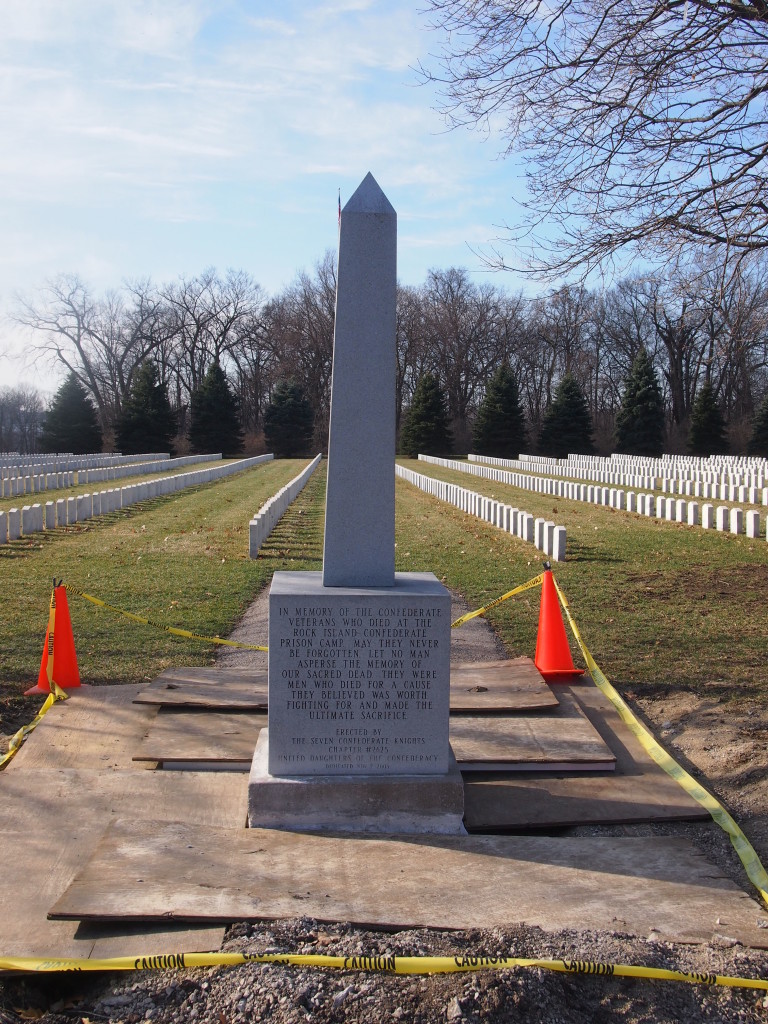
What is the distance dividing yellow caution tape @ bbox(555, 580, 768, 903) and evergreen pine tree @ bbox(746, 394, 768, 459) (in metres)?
57.3

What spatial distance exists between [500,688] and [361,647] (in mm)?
2543

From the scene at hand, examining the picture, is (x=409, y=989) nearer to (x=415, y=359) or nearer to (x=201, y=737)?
(x=201, y=737)

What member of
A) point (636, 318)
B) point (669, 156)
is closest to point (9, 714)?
point (669, 156)

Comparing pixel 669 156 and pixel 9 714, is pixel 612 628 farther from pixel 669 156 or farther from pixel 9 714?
pixel 9 714

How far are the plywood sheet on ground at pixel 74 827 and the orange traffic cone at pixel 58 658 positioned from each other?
2002 millimetres

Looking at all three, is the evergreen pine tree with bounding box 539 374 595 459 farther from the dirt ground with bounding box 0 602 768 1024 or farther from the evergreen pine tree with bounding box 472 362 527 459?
the dirt ground with bounding box 0 602 768 1024

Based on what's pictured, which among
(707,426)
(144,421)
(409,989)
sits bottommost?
(409,989)

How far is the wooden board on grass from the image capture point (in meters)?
6.40

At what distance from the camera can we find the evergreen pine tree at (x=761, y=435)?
5934 cm

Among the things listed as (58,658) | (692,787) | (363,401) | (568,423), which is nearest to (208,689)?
(58,658)

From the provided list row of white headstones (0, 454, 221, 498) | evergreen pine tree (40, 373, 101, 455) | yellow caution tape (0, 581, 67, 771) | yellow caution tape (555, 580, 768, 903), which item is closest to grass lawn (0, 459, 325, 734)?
yellow caution tape (0, 581, 67, 771)

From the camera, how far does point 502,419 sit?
221 feet

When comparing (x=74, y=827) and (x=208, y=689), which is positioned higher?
(x=208, y=689)

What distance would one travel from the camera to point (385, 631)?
4.71 m
